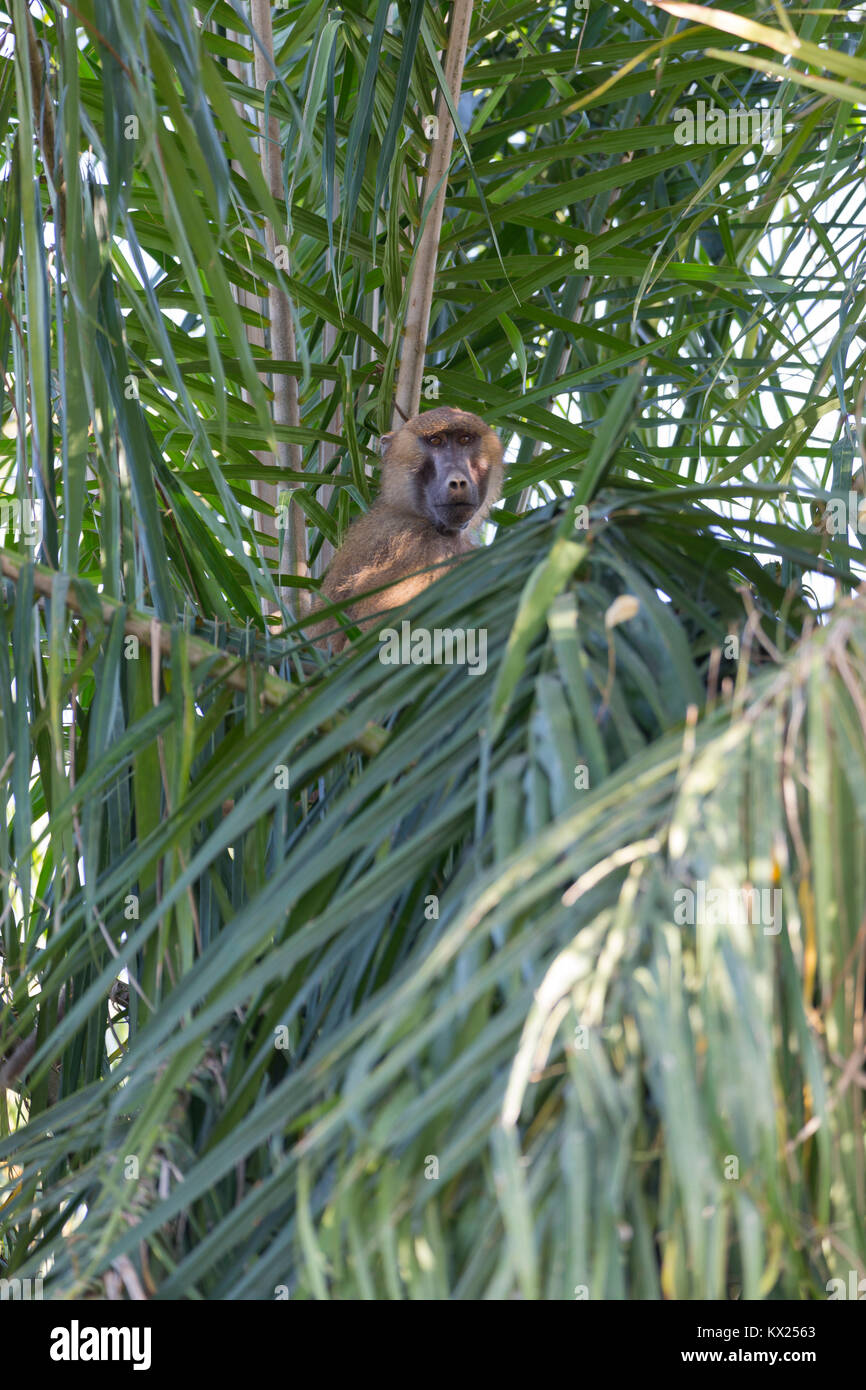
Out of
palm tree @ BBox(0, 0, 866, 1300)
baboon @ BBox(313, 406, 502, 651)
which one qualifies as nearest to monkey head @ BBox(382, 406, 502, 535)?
baboon @ BBox(313, 406, 502, 651)

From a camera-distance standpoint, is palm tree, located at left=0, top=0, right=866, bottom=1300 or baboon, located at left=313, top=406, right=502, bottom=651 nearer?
palm tree, located at left=0, top=0, right=866, bottom=1300

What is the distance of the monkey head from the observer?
10.3 ft

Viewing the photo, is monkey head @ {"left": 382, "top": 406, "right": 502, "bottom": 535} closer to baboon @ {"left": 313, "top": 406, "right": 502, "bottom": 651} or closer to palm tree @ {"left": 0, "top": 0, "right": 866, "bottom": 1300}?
baboon @ {"left": 313, "top": 406, "right": 502, "bottom": 651}

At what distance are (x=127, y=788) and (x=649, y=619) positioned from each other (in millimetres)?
739

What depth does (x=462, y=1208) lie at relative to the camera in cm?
89

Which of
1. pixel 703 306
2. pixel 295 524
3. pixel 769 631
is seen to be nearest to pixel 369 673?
pixel 769 631

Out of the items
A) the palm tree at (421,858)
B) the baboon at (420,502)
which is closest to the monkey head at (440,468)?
the baboon at (420,502)

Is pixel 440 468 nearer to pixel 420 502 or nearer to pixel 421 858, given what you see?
pixel 420 502

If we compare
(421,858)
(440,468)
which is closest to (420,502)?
(440,468)

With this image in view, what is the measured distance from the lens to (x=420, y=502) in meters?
3.30

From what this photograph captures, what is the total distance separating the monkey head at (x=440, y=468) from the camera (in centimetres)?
315

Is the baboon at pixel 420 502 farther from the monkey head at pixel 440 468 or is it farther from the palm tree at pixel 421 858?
the palm tree at pixel 421 858

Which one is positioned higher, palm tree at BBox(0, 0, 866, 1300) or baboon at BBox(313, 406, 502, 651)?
baboon at BBox(313, 406, 502, 651)

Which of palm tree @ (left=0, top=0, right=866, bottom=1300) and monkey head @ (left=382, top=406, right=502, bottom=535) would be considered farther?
monkey head @ (left=382, top=406, right=502, bottom=535)
